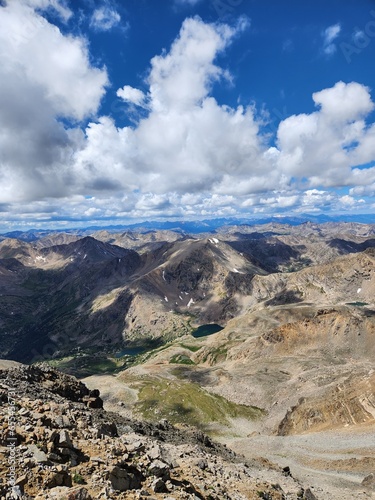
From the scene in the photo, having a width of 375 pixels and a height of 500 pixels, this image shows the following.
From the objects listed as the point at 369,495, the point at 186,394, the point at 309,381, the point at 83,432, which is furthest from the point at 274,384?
the point at 83,432

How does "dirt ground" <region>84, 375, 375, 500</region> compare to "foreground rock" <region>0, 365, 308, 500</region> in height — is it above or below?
below

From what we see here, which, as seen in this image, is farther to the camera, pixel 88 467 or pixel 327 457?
pixel 327 457

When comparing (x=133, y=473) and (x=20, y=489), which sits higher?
(x=20, y=489)

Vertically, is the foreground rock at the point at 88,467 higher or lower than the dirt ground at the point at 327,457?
higher

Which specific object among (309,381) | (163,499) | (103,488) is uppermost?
(103,488)

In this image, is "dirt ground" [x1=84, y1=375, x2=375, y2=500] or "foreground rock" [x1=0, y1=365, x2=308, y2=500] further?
"dirt ground" [x1=84, y1=375, x2=375, y2=500]

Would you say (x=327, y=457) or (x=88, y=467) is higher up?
(x=88, y=467)

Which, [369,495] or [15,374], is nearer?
[369,495]

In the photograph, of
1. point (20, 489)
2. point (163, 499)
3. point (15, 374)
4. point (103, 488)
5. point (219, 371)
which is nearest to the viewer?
point (20, 489)

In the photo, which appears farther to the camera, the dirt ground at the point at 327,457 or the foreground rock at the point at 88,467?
the dirt ground at the point at 327,457

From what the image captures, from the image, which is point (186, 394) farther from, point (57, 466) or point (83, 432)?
point (57, 466)

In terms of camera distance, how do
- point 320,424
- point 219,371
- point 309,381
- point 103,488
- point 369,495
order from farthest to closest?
point 219,371 < point 309,381 < point 320,424 < point 369,495 < point 103,488
